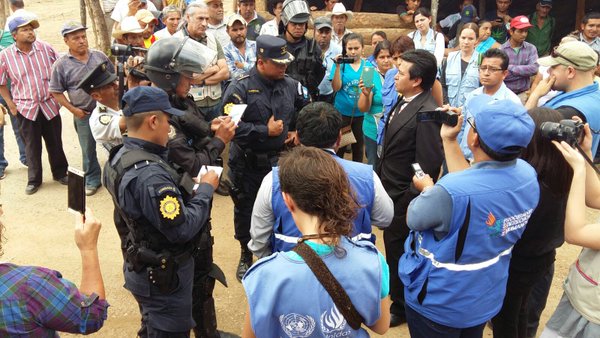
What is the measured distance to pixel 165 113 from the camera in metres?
2.90

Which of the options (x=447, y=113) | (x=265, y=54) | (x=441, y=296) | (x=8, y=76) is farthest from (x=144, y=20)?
(x=441, y=296)

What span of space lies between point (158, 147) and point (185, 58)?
888 millimetres

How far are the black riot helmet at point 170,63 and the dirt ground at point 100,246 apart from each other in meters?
1.52

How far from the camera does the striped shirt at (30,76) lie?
18.9ft

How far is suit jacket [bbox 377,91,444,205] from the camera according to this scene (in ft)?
11.5

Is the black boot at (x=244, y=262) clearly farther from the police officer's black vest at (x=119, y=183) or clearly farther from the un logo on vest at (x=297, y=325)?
the un logo on vest at (x=297, y=325)

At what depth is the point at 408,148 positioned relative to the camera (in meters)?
3.66

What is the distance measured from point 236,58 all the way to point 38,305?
188 inches

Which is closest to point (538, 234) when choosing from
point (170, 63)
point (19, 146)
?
point (170, 63)

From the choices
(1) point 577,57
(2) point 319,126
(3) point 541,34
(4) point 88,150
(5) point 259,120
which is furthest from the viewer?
(3) point 541,34

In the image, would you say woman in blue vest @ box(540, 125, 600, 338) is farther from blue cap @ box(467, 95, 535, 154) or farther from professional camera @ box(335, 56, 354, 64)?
professional camera @ box(335, 56, 354, 64)

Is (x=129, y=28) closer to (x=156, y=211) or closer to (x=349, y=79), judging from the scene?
(x=349, y=79)

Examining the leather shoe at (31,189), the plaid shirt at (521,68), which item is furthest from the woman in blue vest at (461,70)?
the leather shoe at (31,189)

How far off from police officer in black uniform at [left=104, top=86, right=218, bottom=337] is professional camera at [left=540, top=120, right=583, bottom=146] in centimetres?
195
